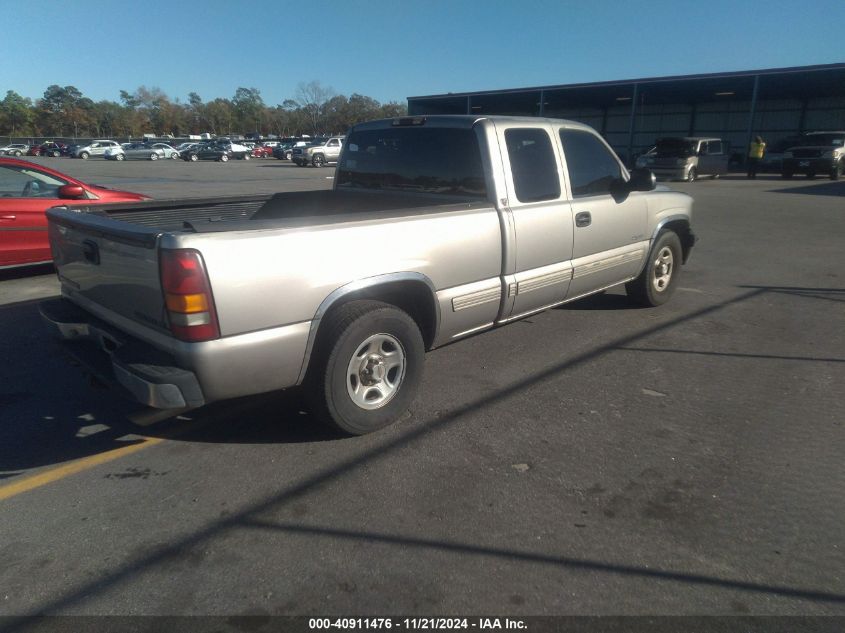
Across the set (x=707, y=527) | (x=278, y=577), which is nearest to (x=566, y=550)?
(x=707, y=527)

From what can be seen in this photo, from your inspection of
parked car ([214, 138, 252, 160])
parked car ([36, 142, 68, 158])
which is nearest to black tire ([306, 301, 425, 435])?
parked car ([214, 138, 252, 160])

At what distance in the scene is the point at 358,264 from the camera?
3.48 metres

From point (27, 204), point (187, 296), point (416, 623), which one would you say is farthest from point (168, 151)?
point (416, 623)

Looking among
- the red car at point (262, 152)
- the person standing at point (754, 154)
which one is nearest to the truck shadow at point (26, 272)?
the person standing at point (754, 154)

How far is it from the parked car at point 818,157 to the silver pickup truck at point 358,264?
81.2ft

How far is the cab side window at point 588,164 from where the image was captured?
510 cm

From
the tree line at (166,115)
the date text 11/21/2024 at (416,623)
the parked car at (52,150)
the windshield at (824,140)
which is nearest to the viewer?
the date text 11/21/2024 at (416,623)

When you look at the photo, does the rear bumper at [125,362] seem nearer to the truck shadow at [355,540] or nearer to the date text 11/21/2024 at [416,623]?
the truck shadow at [355,540]

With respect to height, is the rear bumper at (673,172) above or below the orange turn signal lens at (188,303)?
above

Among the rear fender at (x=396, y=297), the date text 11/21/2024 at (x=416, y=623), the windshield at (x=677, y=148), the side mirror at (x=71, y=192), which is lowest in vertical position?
the date text 11/21/2024 at (x=416, y=623)

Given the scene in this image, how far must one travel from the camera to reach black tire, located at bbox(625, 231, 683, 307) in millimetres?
6297

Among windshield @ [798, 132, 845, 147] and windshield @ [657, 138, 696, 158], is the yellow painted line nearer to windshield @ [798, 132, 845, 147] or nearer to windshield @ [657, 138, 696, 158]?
windshield @ [657, 138, 696, 158]

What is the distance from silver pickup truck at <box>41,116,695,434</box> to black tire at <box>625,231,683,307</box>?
360 mm

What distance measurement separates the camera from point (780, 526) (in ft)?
9.65
